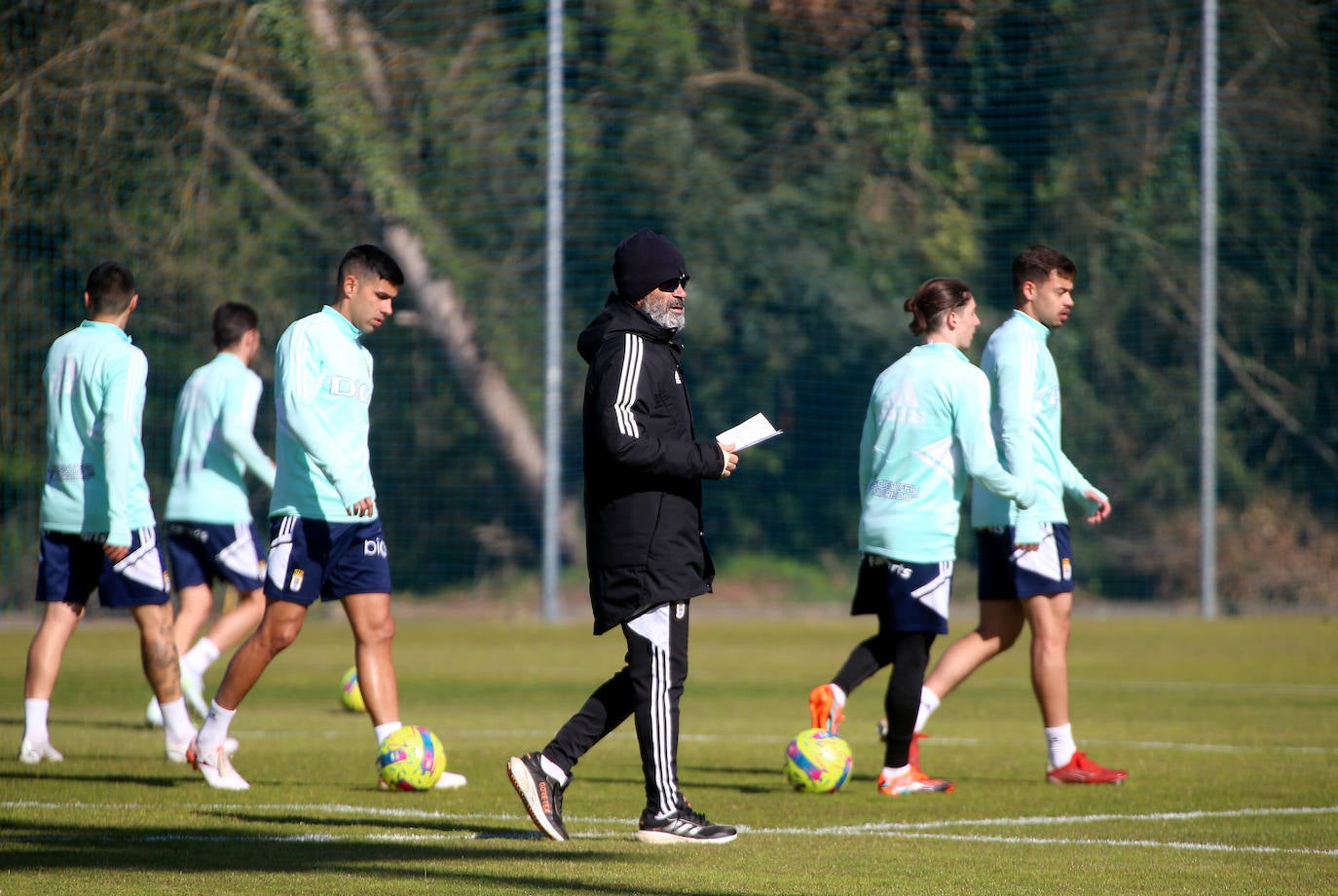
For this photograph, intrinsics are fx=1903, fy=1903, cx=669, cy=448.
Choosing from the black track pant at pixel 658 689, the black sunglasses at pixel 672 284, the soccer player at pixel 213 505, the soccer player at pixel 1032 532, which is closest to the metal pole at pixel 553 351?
the soccer player at pixel 213 505

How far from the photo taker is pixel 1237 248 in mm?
26047

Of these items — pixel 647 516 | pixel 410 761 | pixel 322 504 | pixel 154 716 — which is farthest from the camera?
pixel 154 716

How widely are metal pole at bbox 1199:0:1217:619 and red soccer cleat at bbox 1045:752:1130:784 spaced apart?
51.5ft

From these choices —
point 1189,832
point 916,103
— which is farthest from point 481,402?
point 1189,832

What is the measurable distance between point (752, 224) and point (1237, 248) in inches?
262

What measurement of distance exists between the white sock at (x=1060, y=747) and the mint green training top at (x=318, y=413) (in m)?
3.17

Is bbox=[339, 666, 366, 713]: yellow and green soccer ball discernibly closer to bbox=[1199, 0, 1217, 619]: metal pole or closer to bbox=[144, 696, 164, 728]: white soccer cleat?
bbox=[144, 696, 164, 728]: white soccer cleat

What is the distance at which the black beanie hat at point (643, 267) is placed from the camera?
6336 mm

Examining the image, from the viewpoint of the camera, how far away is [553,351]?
22.2 metres

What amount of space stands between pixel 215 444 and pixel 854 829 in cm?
516

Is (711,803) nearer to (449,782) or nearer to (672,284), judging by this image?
(449,782)

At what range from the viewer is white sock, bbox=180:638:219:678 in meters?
10.5

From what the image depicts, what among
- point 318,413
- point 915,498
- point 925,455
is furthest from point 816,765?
point 318,413

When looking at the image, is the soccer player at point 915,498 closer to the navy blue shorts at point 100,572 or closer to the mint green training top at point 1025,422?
the mint green training top at point 1025,422
